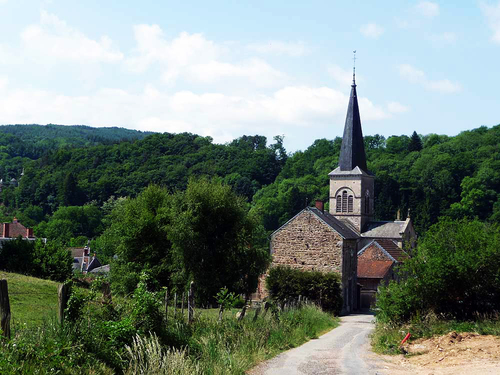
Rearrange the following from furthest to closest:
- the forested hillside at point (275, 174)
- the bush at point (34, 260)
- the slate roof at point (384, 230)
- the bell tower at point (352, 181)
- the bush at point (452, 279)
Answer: the forested hillside at point (275, 174), the bell tower at point (352, 181), the slate roof at point (384, 230), the bush at point (34, 260), the bush at point (452, 279)

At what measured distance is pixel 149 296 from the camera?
1247 cm

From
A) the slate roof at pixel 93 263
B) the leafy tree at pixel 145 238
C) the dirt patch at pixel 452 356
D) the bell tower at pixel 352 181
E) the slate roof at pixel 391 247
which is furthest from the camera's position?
the slate roof at pixel 93 263

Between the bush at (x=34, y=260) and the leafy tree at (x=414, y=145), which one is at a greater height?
the leafy tree at (x=414, y=145)

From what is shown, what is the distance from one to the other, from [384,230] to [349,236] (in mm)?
14593

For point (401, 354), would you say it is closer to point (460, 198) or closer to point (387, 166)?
point (460, 198)

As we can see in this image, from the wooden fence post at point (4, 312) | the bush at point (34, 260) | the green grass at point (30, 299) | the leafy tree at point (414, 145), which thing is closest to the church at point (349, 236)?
the bush at point (34, 260)

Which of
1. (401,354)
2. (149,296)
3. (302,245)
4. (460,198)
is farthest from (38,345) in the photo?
(460,198)

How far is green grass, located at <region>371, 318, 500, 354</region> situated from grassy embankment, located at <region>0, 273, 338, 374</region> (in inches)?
103

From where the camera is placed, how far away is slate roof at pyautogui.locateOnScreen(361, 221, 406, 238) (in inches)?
2208

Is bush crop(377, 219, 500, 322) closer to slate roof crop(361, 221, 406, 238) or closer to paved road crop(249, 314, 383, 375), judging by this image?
paved road crop(249, 314, 383, 375)

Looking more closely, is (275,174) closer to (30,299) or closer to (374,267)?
(374,267)

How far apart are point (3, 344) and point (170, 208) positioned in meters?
24.1

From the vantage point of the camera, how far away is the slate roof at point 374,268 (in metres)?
46.0

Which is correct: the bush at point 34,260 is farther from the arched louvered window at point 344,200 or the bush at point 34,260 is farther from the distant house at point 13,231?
the distant house at point 13,231
